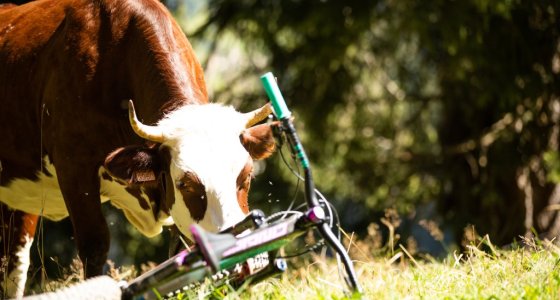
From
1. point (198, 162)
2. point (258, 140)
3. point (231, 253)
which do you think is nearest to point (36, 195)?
point (258, 140)

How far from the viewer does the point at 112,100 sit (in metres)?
5.43

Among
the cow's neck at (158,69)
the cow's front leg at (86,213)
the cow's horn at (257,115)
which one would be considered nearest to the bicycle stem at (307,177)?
the cow's horn at (257,115)

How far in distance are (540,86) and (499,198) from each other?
5.27ft

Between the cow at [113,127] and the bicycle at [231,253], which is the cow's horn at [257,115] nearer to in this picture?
the cow at [113,127]

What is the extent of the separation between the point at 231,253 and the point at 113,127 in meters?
2.20

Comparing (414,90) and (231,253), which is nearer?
(231,253)

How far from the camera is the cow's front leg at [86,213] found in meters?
5.45

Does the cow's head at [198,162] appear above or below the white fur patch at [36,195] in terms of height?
above

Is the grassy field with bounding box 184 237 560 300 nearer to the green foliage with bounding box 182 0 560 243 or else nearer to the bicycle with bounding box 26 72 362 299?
the bicycle with bounding box 26 72 362 299

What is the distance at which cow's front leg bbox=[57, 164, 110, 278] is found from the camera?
545cm

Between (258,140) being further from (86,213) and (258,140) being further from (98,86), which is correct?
(86,213)

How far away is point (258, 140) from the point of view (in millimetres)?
5043

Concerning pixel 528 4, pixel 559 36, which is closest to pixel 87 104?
pixel 528 4

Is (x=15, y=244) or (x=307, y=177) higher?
(x=307, y=177)
